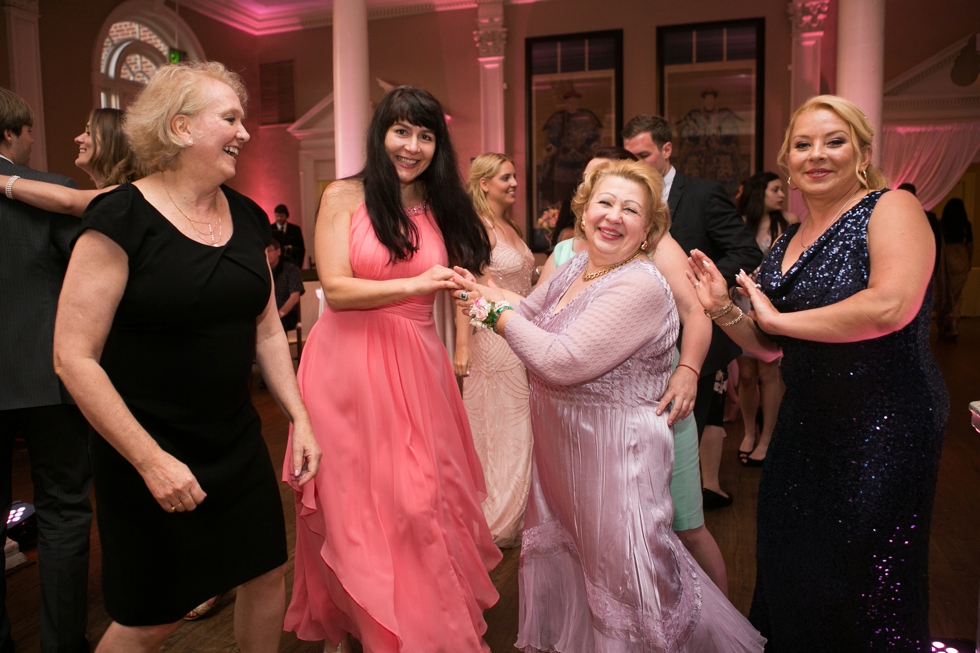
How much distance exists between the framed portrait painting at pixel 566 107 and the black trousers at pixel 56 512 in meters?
8.24

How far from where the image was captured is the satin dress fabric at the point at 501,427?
3.39 meters

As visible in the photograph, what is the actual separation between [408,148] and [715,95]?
8.50 metres

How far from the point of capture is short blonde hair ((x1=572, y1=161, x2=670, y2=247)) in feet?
6.31

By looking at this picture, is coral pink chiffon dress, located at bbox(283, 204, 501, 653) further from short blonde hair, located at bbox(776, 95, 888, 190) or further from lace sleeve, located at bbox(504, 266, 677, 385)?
short blonde hair, located at bbox(776, 95, 888, 190)

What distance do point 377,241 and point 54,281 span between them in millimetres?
1088

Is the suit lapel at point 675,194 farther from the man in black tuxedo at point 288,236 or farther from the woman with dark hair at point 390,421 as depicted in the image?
the man in black tuxedo at point 288,236

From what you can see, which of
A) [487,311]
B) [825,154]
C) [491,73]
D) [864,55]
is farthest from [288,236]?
[825,154]

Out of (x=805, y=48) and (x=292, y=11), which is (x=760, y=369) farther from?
(x=292, y=11)

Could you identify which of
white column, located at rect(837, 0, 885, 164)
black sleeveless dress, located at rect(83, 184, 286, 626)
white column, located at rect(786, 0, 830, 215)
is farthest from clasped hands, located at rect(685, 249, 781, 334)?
white column, located at rect(786, 0, 830, 215)

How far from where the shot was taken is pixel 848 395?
1759mm

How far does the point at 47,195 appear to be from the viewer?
7.30 ft

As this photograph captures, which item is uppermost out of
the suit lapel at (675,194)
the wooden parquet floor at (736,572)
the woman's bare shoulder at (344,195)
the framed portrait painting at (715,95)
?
the framed portrait painting at (715,95)

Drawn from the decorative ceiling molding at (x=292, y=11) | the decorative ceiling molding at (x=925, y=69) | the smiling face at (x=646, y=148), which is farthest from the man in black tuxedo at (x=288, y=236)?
the decorative ceiling molding at (x=925, y=69)

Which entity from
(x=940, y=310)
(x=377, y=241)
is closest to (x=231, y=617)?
(x=377, y=241)
